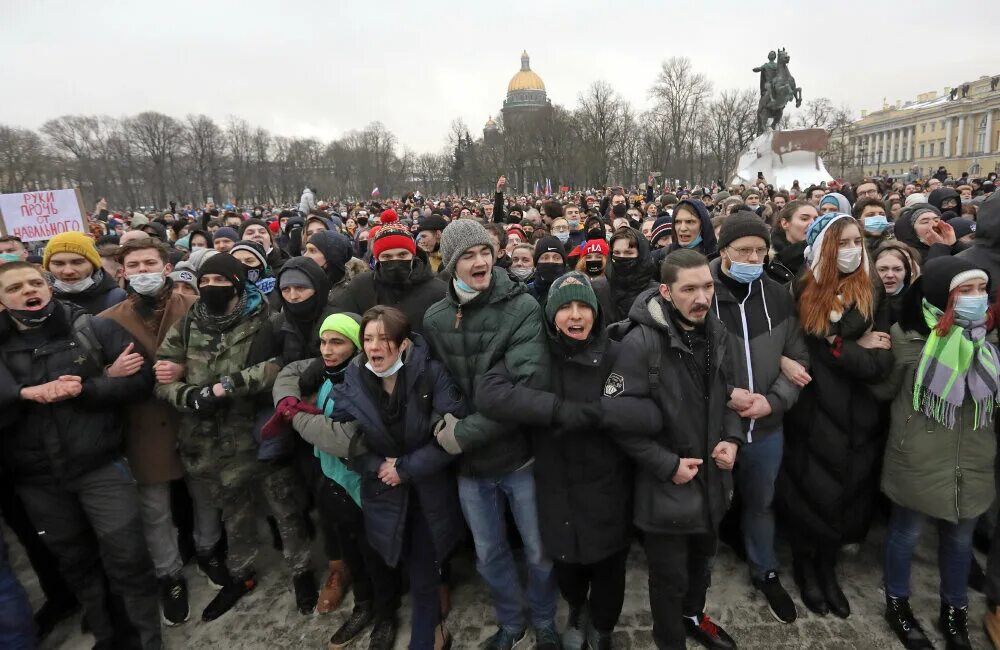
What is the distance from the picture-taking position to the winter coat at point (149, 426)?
3344 millimetres

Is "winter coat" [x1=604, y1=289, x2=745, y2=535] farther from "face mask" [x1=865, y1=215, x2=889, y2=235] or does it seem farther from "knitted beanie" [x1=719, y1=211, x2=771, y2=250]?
"face mask" [x1=865, y1=215, x2=889, y2=235]

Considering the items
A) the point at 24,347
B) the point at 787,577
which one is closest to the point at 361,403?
the point at 24,347

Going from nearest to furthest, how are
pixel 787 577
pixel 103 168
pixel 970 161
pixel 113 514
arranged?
1. pixel 113 514
2. pixel 787 577
3. pixel 103 168
4. pixel 970 161

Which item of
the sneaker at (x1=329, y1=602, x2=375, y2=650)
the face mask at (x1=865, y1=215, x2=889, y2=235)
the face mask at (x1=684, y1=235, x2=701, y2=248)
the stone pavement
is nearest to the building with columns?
the face mask at (x1=865, y1=215, x2=889, y2=235)

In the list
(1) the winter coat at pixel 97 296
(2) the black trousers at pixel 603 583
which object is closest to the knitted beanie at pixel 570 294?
(2) the black trousers at pixel 603 583

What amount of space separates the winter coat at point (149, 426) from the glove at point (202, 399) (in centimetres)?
39

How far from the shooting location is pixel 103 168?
62781mm

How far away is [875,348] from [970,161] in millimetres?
102595

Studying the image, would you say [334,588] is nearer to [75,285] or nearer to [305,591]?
[305,591]

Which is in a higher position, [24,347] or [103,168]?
Result: [103,168]

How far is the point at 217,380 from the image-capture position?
3.24 m

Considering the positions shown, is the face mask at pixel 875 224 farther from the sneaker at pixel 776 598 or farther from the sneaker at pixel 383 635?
the sneaker at pixel 383 635

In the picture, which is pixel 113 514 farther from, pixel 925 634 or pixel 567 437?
pixel 925 634

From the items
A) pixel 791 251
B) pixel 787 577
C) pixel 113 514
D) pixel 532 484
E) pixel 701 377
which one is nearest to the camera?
pixel 701 377
